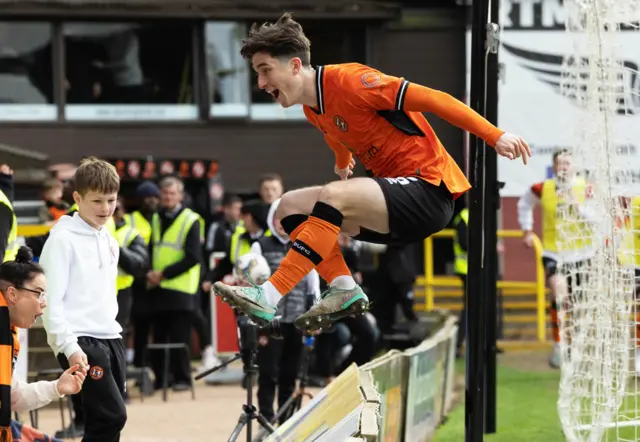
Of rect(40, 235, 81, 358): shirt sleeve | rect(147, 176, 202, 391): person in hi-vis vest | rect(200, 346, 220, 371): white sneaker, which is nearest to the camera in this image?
rect(40, 235, 81, 358): shirt sleeve

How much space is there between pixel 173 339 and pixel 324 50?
867 cm

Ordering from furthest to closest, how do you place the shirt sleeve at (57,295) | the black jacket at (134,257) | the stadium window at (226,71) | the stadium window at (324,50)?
1. the stadium window at (324,50)
2. the stadium window at (226,71)
3. the black jacket at (134,257)
4. the shirt sleeve at (57,295)

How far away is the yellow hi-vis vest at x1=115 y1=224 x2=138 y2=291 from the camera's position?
37.1ft

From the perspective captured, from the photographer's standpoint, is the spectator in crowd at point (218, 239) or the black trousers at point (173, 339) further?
the spectator in crowd at point (218, 239)

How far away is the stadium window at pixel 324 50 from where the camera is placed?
20.0 metres

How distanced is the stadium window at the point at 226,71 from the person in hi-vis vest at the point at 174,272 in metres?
7.40

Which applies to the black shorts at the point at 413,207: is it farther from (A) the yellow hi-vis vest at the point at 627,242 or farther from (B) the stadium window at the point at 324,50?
(B) the stadium window at the point at 324,50

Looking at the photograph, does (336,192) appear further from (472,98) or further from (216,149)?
(216,149)

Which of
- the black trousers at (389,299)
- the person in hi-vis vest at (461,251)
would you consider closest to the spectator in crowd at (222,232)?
the black trousers at (389,299)

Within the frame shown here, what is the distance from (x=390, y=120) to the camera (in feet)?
19.7

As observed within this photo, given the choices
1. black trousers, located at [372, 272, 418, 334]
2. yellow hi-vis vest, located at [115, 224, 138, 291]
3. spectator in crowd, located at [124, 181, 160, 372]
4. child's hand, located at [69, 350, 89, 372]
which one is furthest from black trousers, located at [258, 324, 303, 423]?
black trousers, located at [372, 272, 418, 334]

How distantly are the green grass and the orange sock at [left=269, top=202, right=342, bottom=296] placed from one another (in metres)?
4.18

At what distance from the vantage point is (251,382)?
8578mm

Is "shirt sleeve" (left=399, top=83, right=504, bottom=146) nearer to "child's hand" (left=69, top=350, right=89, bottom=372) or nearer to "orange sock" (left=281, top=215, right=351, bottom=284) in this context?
"orange sock" (left=281, top=215, right=351, bottom=284)
